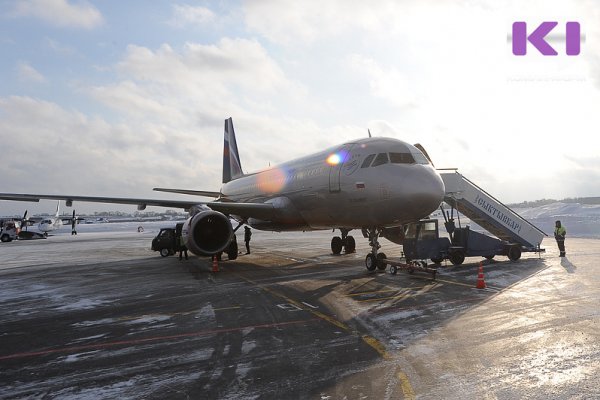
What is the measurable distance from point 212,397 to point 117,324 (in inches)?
174

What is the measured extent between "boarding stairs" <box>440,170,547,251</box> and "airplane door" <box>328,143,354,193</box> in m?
5.66

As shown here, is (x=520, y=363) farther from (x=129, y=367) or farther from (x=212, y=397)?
(x=129, y=367)

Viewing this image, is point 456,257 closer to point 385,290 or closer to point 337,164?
point 337,164

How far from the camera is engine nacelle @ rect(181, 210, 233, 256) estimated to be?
1597cm

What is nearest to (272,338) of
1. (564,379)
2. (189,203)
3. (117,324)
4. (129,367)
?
(129,367)

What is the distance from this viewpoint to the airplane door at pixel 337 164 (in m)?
14.6

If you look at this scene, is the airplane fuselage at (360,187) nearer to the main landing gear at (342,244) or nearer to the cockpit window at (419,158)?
the cockpit window at (419,158)

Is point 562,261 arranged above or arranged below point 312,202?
below

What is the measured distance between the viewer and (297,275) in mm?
14586

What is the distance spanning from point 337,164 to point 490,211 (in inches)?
328

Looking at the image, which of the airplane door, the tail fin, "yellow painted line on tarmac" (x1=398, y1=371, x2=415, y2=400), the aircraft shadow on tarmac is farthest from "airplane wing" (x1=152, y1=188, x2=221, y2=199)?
"yellow painted line on tarmac" (x1=398, y1=371, x2=415, y2=400)

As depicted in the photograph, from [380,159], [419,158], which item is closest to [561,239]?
[419,158]

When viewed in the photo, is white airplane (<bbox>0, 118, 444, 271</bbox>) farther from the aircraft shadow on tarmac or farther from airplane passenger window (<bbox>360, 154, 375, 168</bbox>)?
the aircraft shadow on tarmac

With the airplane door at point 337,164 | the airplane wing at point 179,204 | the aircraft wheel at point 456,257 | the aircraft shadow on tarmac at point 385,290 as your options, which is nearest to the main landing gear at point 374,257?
the aircraft shadow on tarmac at point 385,290
